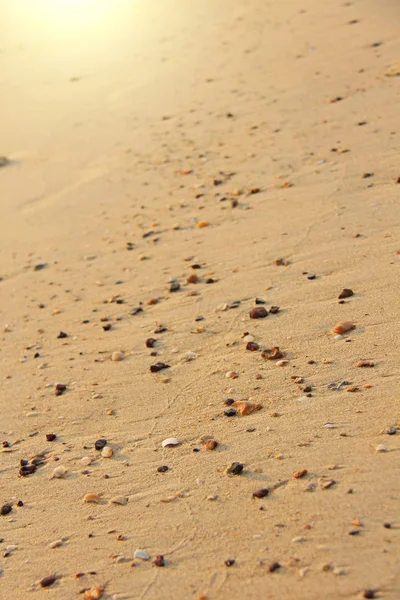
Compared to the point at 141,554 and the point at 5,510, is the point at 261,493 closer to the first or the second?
the point at 141,554

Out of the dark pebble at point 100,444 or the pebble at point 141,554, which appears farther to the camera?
the dark pebble at point 100,444

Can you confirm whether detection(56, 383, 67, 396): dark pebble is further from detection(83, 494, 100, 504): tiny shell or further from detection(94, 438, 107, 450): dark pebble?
detection(83, 494, 100, 504): tiny shell

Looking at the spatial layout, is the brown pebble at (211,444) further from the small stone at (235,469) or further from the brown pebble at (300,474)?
the brown pebble at (300,474)

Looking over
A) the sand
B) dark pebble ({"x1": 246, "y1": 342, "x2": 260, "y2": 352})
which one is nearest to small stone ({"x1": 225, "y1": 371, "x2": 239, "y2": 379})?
the sand

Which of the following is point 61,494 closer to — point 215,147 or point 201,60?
point 215,147

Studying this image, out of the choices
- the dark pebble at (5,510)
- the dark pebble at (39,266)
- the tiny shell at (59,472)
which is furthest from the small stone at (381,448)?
the dark pebble at (39,266)

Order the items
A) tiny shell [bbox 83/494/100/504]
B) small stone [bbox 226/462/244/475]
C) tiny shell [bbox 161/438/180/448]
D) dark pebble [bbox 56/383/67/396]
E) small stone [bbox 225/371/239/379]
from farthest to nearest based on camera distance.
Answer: dark pebble [bbox 56/383/67/396]
small stone [bbox 225/371/239/379]
tiny shell [bbox 161/438/180/448]
tiny shell [bbox 83/494/100/504]
small stone [bbox 226/462/244/475]
